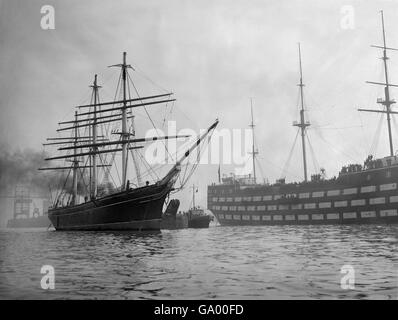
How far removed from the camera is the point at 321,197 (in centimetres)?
5531

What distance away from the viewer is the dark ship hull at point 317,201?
46.8m

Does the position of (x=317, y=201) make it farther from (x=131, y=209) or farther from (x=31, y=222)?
(x=31, y=222)

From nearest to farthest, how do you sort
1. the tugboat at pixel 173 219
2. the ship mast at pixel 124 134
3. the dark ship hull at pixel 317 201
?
the ship mast at pixel 124 134, the dark ship hull at pixel 317 201, the tugboat at pixel 173 219

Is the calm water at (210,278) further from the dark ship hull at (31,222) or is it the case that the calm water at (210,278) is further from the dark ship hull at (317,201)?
the dark ship hull at (31,222)

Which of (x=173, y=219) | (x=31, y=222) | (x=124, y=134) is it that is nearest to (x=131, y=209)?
(x=124, y=134)

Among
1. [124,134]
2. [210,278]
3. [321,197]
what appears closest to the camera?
[210,278]

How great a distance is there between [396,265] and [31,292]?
8262 mm

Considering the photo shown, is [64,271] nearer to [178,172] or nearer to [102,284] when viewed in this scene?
[102,284]

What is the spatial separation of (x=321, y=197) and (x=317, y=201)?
2.92 ft

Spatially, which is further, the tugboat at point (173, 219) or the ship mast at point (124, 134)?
the tugboat at point (173, 219)

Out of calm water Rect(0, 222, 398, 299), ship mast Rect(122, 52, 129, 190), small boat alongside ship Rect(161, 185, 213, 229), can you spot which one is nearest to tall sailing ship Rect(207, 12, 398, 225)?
small boat alongside ship Rect(161, 185, 213, 229)

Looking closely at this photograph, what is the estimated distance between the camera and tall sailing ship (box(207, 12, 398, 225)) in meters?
46.9

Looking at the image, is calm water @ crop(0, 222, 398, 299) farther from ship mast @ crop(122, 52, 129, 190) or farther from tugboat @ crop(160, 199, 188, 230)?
tugboat @ crop(160, 199, 188, 230)

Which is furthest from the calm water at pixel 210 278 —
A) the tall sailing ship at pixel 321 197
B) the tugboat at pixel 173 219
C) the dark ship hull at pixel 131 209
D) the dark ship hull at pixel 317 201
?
the tugboat at pixel 173 219
